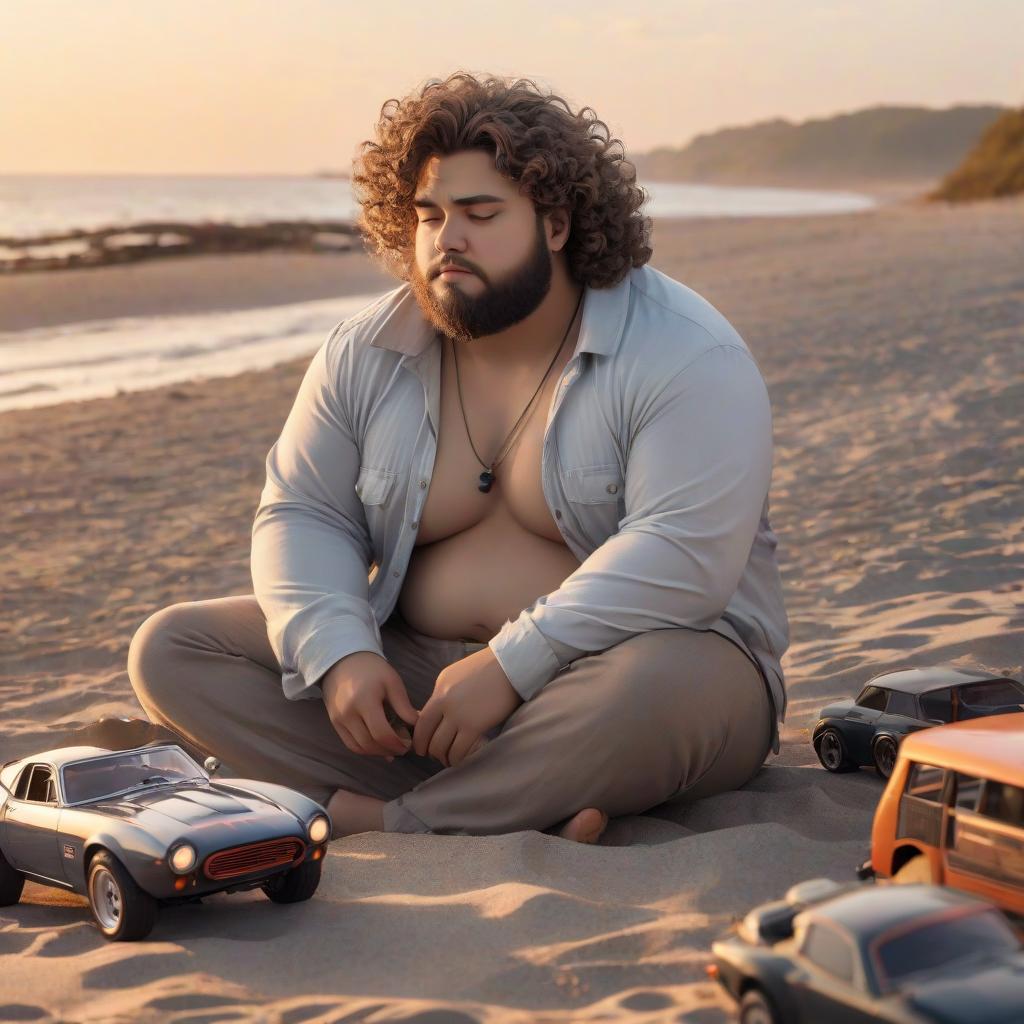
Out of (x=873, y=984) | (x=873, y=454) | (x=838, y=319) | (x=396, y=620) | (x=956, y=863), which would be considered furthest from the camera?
(x=838, y=319)

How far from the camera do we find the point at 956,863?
2701 mm

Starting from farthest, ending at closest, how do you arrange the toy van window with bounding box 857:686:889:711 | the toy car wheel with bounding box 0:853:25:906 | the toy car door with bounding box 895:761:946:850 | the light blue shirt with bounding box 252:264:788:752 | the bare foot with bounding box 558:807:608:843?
the toy van window with bounding box 857:686:889:711
the light blue shirt with bounding box 252:264:788:752
the bare foot with bounding box 558:807:608:843
the toy car wheel with bounding box 0:853:25:906
the toy car door with bounding box 895:761:946:850

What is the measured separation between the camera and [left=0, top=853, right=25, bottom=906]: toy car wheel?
3.59 m

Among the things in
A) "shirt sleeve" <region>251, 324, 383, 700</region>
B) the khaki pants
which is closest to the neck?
"shirt sleeve" <region>251, 324, 383, 700</region>

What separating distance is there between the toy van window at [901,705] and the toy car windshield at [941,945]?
1821mm

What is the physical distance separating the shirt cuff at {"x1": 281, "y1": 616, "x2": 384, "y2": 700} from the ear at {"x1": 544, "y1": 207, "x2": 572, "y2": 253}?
1259 mm

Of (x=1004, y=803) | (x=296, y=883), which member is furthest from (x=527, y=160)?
(x=1004, y=803)

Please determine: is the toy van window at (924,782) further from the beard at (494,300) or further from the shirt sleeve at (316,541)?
the beard at (494,300)

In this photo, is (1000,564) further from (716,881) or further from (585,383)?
(716,881)

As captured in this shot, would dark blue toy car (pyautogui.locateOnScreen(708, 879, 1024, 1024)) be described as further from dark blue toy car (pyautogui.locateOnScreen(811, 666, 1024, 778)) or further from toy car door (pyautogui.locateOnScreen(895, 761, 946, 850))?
dark blue toy car (pyautogui.locateOnScreen(811, 666, 1024, 778))

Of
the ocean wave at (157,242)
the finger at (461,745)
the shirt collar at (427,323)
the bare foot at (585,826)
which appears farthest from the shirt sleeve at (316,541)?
the ocean wave at (157,242)

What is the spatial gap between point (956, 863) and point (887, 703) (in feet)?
5.05

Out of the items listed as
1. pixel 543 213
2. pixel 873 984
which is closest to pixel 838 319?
pixel 543 213

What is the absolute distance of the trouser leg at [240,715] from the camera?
4.32 meters
